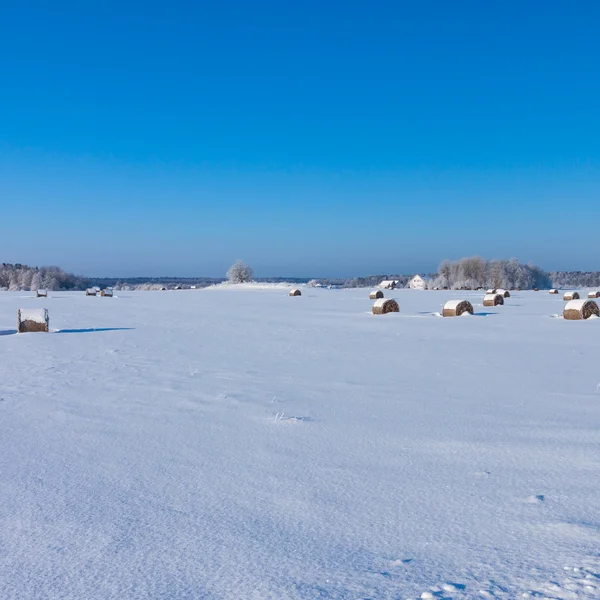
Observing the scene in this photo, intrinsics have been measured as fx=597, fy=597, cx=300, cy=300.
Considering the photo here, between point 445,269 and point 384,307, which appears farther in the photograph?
point 445,269

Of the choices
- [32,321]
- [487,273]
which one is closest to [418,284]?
[487,273]

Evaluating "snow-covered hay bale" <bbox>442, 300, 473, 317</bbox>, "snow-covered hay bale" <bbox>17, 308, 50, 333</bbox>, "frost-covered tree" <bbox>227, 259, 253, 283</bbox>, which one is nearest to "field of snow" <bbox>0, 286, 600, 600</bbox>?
"snow-covered hay bale" <bbox>17, 308, 50, 333</bbox>

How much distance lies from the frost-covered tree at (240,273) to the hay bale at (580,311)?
65.8 metres

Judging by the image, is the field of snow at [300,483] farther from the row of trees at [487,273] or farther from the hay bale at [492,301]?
the row of trees at [487,273]

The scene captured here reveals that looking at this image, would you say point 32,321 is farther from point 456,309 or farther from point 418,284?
point 418,284

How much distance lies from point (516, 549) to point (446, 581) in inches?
20.9

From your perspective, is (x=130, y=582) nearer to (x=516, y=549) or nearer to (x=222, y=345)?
(x=516, y=549)

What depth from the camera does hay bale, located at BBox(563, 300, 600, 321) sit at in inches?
780

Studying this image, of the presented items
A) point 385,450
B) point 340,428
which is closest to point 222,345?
point 340,428

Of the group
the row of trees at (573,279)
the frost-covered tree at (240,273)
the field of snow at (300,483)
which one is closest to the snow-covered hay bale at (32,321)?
the field of snow at (300,483)

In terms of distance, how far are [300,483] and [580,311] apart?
18.2 m

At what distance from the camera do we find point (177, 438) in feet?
17.4

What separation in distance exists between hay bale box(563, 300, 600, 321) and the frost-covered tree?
6581cm

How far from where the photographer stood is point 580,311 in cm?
1978
